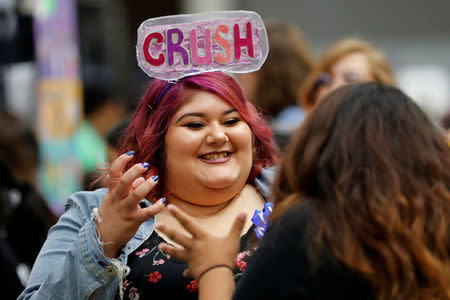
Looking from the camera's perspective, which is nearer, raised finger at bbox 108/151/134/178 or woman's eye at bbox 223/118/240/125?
raised finger at bbox 108/151/134/178

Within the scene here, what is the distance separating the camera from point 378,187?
167 cm

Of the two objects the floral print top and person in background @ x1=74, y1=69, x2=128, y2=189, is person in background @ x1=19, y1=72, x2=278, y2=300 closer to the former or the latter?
the floral print top

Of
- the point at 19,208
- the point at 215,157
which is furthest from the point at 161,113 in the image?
the point at 19,208

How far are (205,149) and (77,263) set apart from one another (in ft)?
1.68

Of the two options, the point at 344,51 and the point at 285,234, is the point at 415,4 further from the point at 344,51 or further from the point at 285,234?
the point at 285,234

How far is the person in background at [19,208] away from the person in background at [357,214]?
1.37 metres

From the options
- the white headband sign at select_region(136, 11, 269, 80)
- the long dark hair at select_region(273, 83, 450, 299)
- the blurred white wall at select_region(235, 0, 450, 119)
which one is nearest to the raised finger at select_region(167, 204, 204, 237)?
the long dark hair at select_region(273, 83, 450, 299)

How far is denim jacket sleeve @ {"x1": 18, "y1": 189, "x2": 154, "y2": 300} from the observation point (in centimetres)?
195

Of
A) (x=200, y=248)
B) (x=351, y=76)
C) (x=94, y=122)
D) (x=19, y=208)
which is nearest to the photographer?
(x=200, y=248)

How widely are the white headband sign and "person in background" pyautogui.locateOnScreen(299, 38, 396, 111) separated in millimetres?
1599

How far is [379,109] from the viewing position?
176cm

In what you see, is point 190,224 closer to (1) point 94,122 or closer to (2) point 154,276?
(2) point 154,276

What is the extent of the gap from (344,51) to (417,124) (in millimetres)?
2097

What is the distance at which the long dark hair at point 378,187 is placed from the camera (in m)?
1.63
